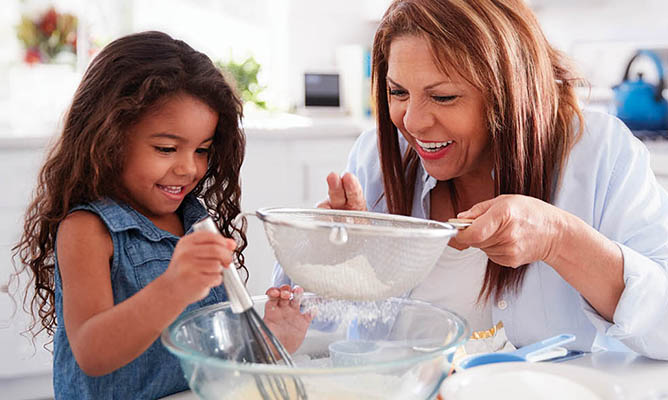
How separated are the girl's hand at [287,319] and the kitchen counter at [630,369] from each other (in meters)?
0.12

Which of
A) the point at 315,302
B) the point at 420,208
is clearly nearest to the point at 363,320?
the point at 315,302

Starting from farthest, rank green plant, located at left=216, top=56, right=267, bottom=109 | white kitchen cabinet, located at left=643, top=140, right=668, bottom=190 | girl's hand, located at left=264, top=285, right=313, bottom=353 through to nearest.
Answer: green plant, located at left=216, top=56, right=267, bottom=109 < white kitchen cabinet, located at left=643, top=140, right=668, bottom=190 < girl's hand, located at left=264, top=285, right=313, bottom=353

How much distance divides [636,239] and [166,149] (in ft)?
2.39

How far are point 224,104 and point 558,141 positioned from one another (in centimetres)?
57

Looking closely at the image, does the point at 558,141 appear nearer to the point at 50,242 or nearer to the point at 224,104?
the point at 224,104

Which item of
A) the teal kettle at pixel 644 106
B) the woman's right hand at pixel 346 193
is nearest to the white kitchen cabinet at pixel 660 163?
the teal kettle at pixel 644 106

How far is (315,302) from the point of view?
0.90 metres

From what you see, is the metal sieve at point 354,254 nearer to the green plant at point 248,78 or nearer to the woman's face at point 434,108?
the woman's face at point 434,108

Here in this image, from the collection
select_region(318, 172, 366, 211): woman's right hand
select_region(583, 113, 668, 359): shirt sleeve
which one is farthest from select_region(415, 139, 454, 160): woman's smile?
select_region(583, 113, 668, 359): shirt sleeve

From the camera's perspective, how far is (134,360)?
1023 millimetres

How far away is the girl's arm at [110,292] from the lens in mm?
750

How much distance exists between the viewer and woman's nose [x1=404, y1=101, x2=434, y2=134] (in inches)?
44.7

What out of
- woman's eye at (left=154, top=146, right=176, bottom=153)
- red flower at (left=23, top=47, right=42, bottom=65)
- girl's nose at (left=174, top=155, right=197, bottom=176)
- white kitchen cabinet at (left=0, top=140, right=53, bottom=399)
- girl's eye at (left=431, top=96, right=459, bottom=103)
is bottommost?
white kitchen cabinet at (left=0, top=140, right=53, bottom=399)

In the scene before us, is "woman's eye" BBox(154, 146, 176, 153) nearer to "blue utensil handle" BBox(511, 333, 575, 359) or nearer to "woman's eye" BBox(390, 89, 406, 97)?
"woman's eye" BBox(390, 89, 406, 97)
